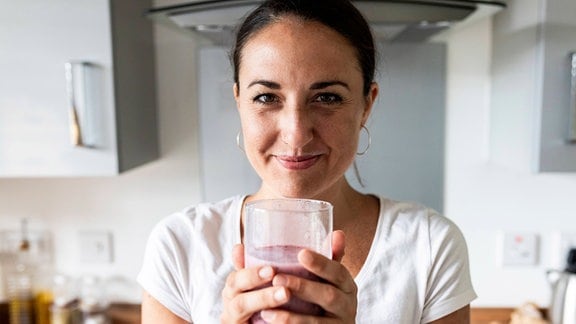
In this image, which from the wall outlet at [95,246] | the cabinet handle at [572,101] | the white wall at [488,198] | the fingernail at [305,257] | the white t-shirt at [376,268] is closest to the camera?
the fingernail at [305,257]

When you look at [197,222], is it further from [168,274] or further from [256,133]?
[256,133]

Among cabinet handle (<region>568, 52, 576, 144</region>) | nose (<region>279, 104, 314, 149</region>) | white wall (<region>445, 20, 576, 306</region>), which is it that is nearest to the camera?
nose (<region>279, 104, 314, 149</region>)

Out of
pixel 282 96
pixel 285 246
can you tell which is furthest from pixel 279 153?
pixel 285 246

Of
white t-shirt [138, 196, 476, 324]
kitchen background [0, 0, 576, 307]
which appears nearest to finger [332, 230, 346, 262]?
white t-shirt [138, 196, 476, 324]

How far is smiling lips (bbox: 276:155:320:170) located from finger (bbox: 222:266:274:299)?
0.26m

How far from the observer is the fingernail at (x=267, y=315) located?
0.53 meters

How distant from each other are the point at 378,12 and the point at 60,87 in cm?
78

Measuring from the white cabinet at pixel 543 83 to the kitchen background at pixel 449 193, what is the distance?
0.64ft

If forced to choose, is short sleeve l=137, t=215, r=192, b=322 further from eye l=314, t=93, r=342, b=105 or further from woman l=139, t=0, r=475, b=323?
eye l=314, t=93, r=342, b=105

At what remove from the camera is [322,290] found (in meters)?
0.54

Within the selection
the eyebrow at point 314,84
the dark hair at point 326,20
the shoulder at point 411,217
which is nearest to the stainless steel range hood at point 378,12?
the dark hair at point 326,20

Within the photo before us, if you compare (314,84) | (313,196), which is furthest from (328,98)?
(313,196)

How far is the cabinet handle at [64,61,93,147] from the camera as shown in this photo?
120cm

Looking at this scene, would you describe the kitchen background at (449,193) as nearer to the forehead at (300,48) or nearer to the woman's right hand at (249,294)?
the forehead at (300,48)
